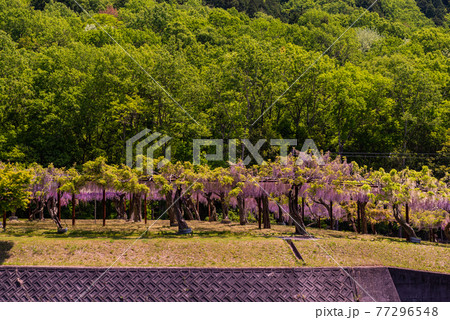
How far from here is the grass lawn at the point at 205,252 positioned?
71.1 feet

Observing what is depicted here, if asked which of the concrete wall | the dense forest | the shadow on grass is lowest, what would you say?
the concrete wall

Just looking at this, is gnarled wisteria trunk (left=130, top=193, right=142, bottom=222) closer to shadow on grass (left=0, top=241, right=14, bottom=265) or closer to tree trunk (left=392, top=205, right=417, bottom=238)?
shadow on grass (left=0, top=241, right=14, bottom=265)

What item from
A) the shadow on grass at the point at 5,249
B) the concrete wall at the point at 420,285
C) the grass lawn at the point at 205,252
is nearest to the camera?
the concrete wall at the point at 420,285

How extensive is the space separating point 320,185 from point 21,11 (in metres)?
54.8

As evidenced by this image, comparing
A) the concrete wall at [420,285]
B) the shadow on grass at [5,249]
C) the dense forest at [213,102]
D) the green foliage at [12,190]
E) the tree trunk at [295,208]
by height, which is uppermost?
the dense forest at [213,102]

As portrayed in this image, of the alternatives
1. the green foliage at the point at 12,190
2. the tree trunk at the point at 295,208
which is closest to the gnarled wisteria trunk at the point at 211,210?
the tree trunk at the point at 295,208

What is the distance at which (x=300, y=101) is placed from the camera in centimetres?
A: 5150

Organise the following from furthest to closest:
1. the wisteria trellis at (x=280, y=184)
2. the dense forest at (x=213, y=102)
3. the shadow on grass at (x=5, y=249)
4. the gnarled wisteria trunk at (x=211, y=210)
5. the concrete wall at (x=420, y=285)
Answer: the dense forest at (x=213, y=102)
the gnarled wisteria trunk at (x=211, y=210)
the wisteria trellis at (x=280, y=184)
the shadow on grass at (x=5, y=249)
the concrete wall at (x=420, y=285)

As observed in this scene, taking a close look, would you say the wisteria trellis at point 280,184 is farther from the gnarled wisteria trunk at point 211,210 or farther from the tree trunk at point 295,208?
the gnarled wisteria trunk at point 211,210

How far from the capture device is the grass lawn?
71.1 feet

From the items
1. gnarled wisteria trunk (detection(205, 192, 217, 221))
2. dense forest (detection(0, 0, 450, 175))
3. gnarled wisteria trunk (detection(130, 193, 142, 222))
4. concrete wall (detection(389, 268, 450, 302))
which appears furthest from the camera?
dense forest (detection(0, 0, 450, 175))

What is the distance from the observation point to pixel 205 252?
2259 centimetres

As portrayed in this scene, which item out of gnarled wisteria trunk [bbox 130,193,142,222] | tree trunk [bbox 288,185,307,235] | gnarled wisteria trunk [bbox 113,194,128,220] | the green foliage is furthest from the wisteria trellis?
gnarled wisteria trunk [bbox 113,194,128,220]

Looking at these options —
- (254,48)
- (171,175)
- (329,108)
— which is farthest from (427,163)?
(171,175)
